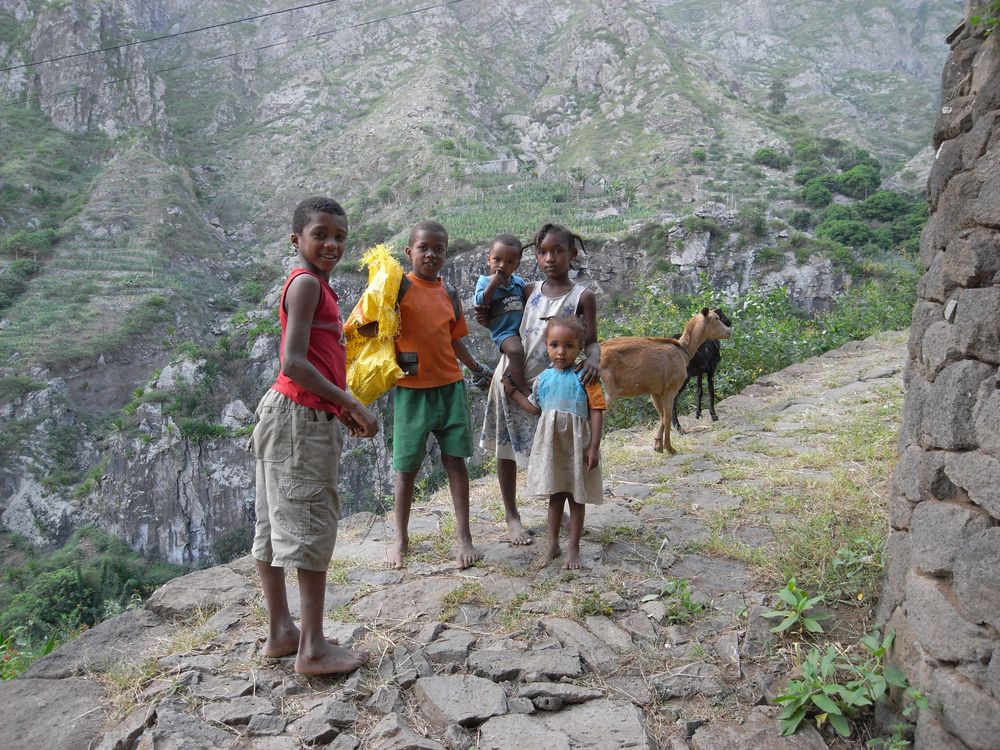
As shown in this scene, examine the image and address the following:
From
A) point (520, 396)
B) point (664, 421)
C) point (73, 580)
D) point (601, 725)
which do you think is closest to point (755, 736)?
point (601, 725)

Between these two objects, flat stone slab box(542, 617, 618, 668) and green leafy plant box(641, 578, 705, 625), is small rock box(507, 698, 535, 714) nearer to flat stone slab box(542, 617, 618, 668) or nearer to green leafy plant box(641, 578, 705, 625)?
flat stone slab box(542, 617, 618, 668)

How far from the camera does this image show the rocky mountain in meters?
34.2

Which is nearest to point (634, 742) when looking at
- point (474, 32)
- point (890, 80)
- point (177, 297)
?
point (177, 297)

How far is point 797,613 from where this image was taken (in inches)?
99.2

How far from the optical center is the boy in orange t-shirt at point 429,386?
11.3ft

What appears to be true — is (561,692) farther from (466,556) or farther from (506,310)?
(506,310)

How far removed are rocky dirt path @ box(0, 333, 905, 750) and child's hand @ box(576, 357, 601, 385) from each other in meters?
0.95

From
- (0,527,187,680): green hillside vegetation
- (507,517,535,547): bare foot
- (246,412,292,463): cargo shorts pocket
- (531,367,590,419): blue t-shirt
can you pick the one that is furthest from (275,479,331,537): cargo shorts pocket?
(0,527,187,680): green hillside vegetation

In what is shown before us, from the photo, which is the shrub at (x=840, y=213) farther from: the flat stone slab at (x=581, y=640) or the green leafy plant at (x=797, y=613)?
the flat stone slab at (x=581, y=640)

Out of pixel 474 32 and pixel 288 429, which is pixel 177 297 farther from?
pixel 474 32

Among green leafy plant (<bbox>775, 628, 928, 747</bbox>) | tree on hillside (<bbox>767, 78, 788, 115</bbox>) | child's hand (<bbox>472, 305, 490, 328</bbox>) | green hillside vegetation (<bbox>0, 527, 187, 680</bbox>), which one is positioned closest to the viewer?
green leafy plant (<bbox>775, 628, 928, 747</bbox>)

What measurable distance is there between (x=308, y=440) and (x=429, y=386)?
109 centimetres

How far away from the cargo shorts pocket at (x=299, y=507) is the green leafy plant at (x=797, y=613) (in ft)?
5.82

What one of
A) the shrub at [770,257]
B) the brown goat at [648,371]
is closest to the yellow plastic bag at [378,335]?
the brown goat at [648,371]
